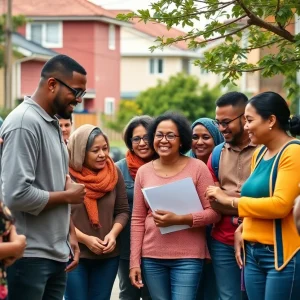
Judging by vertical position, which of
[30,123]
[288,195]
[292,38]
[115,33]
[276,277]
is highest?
[115,33]

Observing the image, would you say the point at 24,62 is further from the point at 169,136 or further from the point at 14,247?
the point at 14,247

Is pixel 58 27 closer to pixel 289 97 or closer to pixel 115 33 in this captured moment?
pixel 115 33

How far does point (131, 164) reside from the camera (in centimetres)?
848

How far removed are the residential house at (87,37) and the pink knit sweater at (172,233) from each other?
2022 inches

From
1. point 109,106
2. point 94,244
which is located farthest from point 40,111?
point 109,106

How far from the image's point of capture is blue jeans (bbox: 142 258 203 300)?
744cm

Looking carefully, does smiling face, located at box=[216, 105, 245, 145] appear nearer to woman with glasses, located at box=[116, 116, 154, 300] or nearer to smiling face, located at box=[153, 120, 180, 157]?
smiling face, located at box=[153, 120, 180, 157]

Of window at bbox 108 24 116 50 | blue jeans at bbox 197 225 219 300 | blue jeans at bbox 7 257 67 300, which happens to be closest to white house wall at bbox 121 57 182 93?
window at bbox 108 24 116 50

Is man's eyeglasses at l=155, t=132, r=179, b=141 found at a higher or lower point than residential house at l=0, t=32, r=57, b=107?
lower

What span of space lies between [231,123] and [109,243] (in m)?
1.42

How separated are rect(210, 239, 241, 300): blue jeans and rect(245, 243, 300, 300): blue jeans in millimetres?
1044

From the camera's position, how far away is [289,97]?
27.2 feet

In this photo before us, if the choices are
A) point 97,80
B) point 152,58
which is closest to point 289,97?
point 97,80

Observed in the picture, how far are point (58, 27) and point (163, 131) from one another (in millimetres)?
56496
